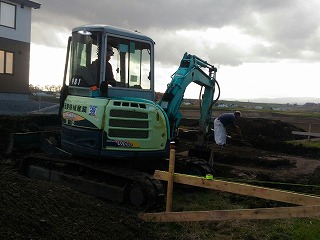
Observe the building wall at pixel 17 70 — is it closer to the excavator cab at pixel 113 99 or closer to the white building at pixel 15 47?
the white building at pixel 15 47

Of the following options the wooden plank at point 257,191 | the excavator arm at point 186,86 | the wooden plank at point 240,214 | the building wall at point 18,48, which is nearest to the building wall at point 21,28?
the building wall at point 18,48

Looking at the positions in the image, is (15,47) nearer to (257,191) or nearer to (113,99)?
(113,99)

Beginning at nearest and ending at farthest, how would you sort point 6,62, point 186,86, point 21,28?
point 186,86 < point 6,62 < point 21,28

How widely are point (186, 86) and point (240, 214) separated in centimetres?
462

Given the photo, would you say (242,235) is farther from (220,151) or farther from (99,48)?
(220,151)

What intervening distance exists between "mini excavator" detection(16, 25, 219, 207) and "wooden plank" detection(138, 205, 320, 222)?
0.71 m

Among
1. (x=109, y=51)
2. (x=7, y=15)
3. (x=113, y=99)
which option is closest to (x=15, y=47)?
(x=7, y=15)

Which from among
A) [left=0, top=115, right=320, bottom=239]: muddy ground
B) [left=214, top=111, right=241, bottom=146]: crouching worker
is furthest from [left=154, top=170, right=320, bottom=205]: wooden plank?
[left=214, top=111, right=241, bottom=146]: crouching worker

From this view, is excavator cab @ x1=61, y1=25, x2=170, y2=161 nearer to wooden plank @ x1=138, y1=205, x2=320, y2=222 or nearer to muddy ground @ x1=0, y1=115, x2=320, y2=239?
muddy ground @ x1=0, y1=115, x2=320, y2=239

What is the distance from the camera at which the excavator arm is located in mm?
9188

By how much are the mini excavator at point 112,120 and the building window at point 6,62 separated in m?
19.4

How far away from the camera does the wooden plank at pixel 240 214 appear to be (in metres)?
4.93

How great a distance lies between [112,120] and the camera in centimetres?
754

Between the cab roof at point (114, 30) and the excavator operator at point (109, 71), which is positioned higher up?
the cab roof at point (114, 30)
